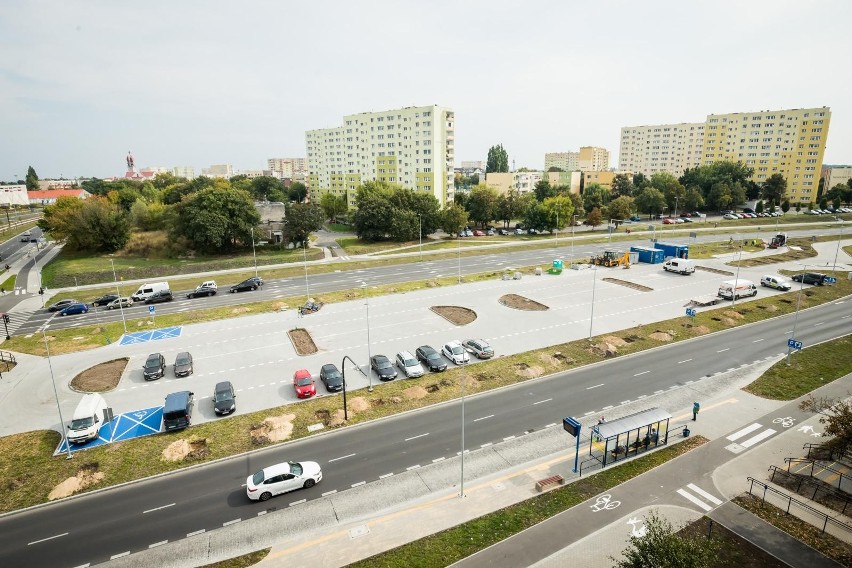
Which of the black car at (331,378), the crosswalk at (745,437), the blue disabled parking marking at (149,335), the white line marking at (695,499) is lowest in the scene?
the white line marking at (695,499)

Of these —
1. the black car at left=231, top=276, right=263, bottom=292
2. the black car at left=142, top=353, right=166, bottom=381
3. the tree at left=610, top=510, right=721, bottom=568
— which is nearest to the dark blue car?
the black car at left=231, top=276, right=263, bottom=292

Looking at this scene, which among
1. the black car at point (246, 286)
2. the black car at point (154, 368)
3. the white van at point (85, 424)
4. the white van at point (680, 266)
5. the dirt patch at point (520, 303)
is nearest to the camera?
the white van at point (85, 424)

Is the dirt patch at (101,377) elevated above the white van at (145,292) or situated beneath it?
situated beneath

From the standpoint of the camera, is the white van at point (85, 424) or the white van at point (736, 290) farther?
the white van at point (736, 290)

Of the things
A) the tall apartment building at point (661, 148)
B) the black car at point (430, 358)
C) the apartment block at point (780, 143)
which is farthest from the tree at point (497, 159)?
the black car at point (430, 358)

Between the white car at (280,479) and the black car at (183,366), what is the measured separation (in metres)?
15.3

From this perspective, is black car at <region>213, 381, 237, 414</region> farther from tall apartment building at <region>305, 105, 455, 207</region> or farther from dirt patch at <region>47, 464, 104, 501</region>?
tall apartment building at <region>305, 105, 455, 207</region>

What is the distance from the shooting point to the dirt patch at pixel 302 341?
36844 mm

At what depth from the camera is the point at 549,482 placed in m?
20.6

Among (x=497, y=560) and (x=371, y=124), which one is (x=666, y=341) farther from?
(x=371, y=124)

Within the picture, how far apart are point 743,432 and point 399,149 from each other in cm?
10332

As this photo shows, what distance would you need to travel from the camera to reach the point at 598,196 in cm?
11550

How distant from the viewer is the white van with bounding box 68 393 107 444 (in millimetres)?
24547

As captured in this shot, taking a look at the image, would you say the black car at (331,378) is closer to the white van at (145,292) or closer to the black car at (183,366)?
the black car at (183,366)
